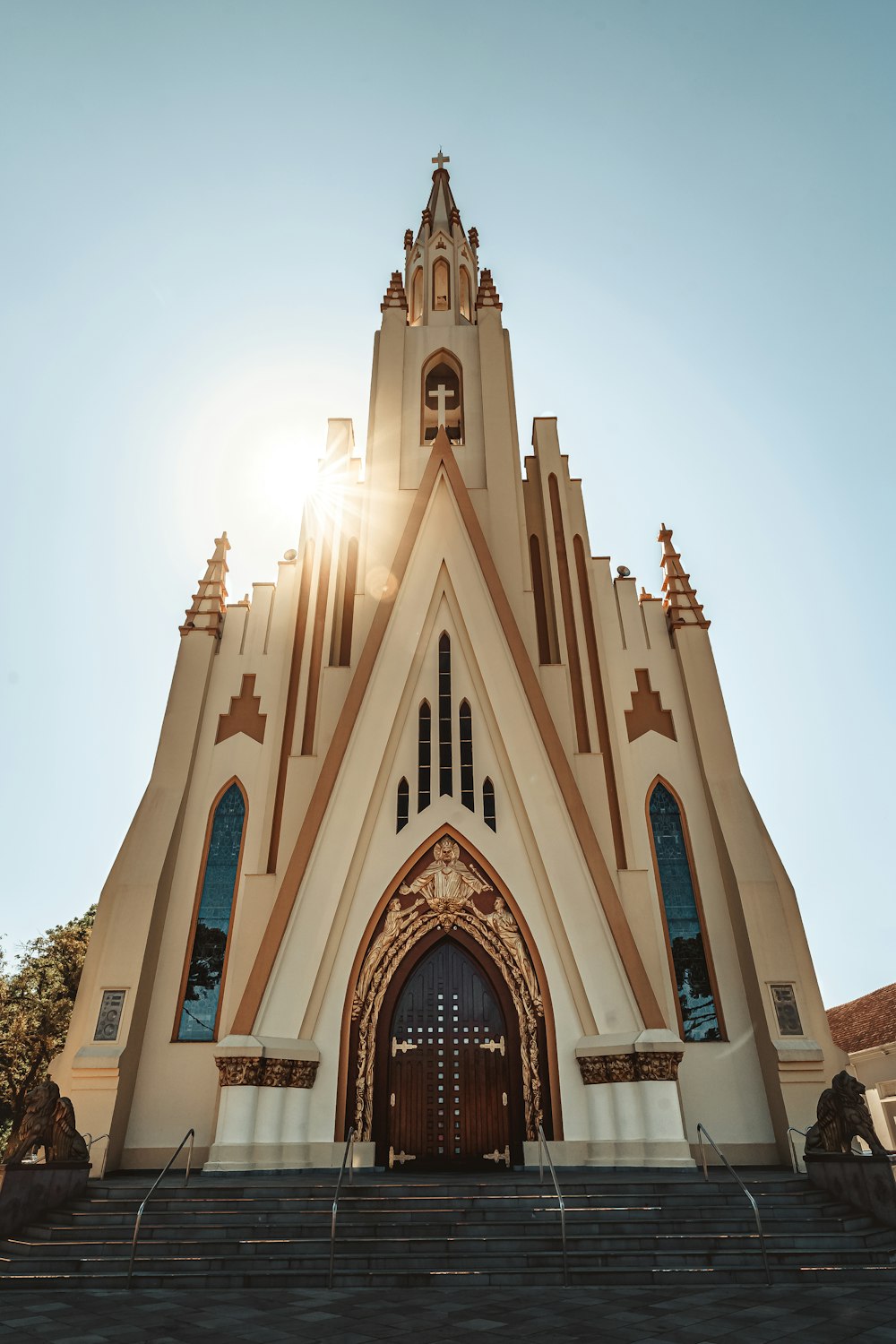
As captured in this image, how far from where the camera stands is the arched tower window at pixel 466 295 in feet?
78.9

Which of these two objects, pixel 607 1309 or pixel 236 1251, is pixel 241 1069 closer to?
pixel 236 1251

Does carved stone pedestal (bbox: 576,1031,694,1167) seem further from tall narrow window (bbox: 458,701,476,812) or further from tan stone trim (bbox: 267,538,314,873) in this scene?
tan stone trim (bbox: 267,538,314,873)

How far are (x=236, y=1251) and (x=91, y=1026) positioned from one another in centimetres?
646

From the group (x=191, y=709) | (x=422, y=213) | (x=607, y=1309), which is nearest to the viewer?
(x=607, y=1309)

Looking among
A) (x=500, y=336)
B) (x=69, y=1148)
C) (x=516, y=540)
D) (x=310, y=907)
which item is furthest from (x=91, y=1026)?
(x=500, y=336)

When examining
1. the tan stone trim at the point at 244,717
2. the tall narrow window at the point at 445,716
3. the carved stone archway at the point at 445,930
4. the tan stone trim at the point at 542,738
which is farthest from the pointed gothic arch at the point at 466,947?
the tan stone trim at the point at 244,717

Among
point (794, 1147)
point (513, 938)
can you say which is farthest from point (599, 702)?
point (794, 1147)

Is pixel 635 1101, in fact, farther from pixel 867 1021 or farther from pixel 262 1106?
pixel 867 1021

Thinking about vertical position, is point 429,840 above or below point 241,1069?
above

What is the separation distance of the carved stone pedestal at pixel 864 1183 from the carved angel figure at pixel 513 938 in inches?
184

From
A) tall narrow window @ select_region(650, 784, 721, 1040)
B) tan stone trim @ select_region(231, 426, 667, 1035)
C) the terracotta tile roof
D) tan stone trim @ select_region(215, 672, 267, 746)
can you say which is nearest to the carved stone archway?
tan stone trim @ select_region(231, 426, 667, 1035)

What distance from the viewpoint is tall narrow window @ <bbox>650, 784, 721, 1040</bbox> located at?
546 inches

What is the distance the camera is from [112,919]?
46.1 feet

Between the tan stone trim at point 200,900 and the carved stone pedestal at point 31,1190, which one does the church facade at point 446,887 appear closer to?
the tan stone trim at point 200,900
